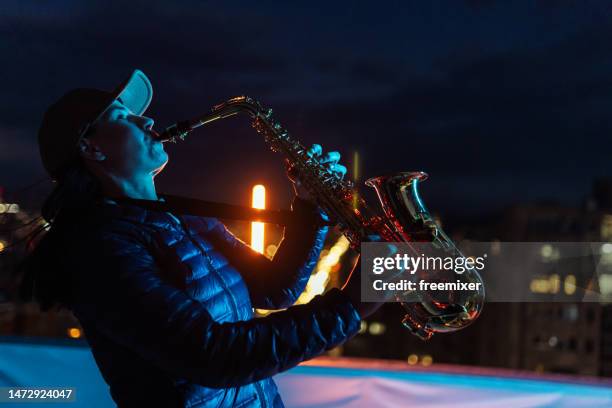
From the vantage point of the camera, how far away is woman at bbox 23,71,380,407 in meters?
1.32

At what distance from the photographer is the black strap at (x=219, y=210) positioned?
1713mm

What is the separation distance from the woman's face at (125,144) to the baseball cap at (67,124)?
0.03 metres

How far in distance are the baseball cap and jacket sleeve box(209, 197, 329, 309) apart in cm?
54

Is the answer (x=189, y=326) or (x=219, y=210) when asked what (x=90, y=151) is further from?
(x=189, y=326)

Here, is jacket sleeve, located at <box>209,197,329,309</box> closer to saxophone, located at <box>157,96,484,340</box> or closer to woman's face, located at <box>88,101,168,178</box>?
saxophone, located at <box>157,96,484,340</box>

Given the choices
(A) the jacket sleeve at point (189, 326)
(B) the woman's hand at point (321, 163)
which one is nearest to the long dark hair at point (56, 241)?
(A) the jacket sleeve at point (189, 326)

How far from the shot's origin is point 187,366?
4.28 feet

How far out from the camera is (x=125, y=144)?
5.48 ft

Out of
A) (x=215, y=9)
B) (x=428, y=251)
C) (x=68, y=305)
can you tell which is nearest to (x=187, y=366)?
(x=68, y=305)

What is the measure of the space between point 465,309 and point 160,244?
0.99m

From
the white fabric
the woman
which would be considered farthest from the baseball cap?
the white fabric

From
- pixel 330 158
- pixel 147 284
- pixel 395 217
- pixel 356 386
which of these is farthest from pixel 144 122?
pixel 356 386

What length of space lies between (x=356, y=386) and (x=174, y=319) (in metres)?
1.86

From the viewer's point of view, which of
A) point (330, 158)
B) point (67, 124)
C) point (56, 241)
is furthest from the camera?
point (330, 158)
